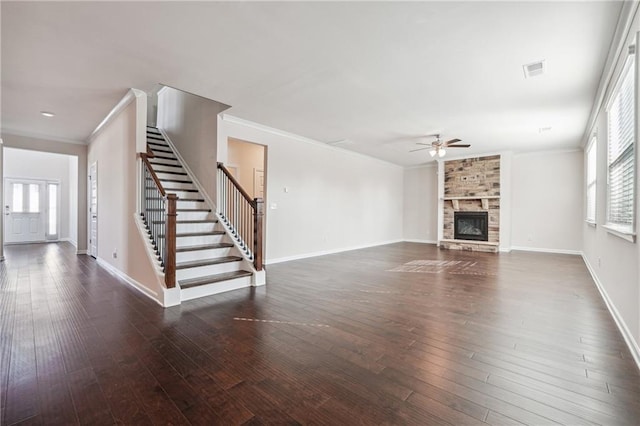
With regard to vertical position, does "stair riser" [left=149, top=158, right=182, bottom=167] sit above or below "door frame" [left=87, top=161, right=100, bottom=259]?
above

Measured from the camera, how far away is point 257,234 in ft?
14.1

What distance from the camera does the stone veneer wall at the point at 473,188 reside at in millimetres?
8062

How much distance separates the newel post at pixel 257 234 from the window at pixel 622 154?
12.8 ft

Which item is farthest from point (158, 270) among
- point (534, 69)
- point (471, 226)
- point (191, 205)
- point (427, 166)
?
point (427, 166)

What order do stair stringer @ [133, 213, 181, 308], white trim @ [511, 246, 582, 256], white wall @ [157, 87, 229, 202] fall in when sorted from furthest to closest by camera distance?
white trim @ [511, 246, 582, 256]
white wall @ [157, 87, 229, 202]
stair stringer @ [133, 213, 181, 308]

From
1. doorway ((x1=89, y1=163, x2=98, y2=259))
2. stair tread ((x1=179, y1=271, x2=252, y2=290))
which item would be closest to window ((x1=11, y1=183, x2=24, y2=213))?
doorway ((x1=89, y1=163, x2=98, y2=259))

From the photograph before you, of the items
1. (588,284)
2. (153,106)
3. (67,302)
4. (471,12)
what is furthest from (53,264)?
(588,284)

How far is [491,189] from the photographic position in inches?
320

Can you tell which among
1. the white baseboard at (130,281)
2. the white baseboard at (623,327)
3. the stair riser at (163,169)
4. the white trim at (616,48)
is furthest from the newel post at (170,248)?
the white trim at (616,48)

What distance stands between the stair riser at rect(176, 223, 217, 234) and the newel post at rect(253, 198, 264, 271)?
2.84 feet

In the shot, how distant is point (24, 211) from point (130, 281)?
8.15 m

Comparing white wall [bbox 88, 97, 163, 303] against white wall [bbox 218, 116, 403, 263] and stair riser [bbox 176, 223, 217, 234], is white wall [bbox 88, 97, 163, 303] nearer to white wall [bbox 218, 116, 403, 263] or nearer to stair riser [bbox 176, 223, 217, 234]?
stair riser [bbox 176, 223, 217, 234]

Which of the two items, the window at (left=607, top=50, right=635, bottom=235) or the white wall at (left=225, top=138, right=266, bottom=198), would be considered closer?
the window at (left=607, top=50, right=635, bottom=235)

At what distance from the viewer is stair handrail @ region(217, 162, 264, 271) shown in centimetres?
428
